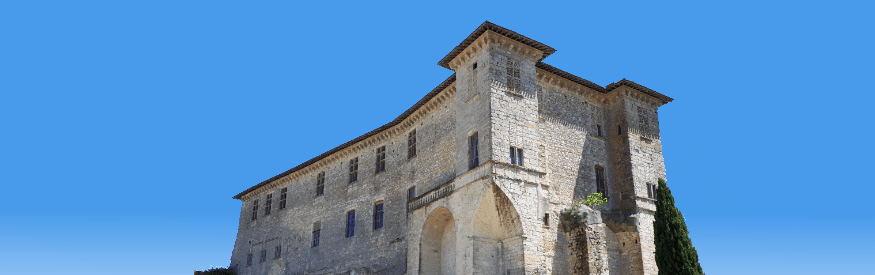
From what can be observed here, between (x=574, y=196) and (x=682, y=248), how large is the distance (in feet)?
17.5

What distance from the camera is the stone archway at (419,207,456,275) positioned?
26.7 metres

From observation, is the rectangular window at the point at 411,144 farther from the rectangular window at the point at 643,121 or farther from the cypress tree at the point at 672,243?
the cypress tree at the point at 672,243

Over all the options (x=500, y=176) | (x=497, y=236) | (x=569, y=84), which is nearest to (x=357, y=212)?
(x=497, y=236)

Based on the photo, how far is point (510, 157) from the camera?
2411 centimetres

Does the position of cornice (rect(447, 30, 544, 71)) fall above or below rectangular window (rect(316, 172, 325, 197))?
above

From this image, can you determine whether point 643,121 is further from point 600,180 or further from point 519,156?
point 519,156

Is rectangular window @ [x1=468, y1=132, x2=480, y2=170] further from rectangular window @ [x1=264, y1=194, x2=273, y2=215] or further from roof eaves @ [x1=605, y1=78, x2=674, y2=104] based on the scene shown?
rectangular window @ [x1=264, y1=194, x2=273, y2=215]

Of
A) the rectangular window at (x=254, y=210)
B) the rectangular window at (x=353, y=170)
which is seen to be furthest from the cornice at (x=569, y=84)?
the rectangular window at (x=254, y=210)

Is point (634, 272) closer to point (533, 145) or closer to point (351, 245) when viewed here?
point (533, 145)

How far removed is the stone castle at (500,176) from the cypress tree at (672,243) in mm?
2106

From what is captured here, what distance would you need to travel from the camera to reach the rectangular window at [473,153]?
24609 millimetres

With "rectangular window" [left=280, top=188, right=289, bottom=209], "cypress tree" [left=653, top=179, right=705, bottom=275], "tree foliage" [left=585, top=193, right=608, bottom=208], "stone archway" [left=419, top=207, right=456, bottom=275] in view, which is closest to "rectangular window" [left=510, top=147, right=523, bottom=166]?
"stone archway" [left=419, top=207, right=456, bottom=275]

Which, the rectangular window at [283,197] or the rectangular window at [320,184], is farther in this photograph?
the rectangular window at [283,197]

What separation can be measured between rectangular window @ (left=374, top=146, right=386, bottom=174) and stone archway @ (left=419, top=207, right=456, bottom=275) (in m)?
7.16
